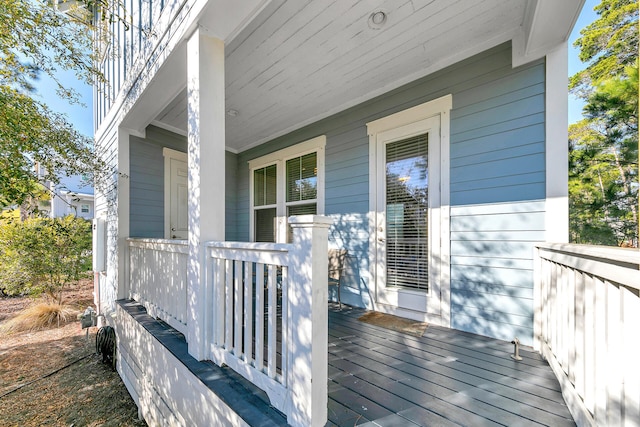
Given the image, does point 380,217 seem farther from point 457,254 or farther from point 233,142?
point 233,142

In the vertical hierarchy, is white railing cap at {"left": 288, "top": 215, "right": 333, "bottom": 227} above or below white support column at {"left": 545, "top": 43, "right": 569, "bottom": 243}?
below

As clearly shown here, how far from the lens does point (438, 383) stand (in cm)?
177

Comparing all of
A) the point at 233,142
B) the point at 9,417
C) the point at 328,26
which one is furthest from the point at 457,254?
the point at 9,417

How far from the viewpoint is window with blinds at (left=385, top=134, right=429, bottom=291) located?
3029 mm

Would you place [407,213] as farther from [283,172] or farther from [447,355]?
[283,172]

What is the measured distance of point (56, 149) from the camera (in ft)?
10.6

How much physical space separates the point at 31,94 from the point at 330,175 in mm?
3719

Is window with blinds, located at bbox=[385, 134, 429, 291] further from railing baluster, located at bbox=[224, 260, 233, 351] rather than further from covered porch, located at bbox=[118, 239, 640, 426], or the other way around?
railing baluster, located at bbox=[224, 260, 233, 351]

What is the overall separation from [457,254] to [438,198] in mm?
614

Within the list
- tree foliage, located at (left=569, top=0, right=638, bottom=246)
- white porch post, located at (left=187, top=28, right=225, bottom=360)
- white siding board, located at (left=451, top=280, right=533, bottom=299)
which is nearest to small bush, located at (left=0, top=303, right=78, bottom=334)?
white porch post, located at (left=187, top=28, right=225, bottom=360)

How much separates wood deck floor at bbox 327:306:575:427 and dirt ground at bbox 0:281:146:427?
2289 mm

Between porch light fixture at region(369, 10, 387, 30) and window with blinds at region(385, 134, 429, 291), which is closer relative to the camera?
porch light fixture at region(369, 10, 387, 30)

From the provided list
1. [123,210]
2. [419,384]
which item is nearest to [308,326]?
[419,384]

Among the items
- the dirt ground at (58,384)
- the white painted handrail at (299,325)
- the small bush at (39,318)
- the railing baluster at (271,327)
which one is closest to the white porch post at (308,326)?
the white painted handrail at (299,325)
